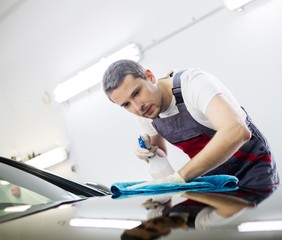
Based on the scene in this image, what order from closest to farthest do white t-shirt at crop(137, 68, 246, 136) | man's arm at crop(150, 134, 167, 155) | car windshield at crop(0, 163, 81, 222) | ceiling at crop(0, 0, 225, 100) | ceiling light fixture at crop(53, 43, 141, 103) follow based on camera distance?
car windshield at crop(0, 163, 81, 222) → white t-shirt at crop(137, 68, 246, 136) → man's arm at crop(150, 134, 167, 155) → ceiling at crop(0, 0, 225, 100) → ceiling light fixture at crop(53, 43, 141, 103)

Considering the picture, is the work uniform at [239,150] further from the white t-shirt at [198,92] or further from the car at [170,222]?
the car at [170,222]

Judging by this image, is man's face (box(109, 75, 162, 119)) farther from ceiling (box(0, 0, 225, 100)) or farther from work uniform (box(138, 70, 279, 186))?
ceiling (box(0, 0, 225, 100))

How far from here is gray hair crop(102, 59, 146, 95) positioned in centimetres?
149

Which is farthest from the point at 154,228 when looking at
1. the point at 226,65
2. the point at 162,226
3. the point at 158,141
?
the point at 226,65

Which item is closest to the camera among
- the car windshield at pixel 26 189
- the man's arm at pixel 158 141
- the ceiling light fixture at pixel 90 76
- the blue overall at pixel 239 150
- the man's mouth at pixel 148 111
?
the car windshield at pixel 26 189

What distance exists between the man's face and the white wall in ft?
3.35

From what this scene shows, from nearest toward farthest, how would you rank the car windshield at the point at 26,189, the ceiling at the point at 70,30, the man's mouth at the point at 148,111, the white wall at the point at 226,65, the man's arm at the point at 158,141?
the car windshield at the point at 26,189 < the man's mouth at the point at 148,111 < the man's arm at the point at 158,141 < the white wall at the point at 226,65 < the ceiling at the point at 70,30

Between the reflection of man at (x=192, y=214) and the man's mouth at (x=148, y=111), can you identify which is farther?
the man's mouth at (x=148, y=111)

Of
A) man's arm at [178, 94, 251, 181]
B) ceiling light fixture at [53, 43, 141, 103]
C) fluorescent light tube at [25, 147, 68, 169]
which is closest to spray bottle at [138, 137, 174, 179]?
man's arm at [178, 94, 251, 181]

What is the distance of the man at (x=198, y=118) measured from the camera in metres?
1.22

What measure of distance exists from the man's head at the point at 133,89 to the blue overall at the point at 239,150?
0.10 meters

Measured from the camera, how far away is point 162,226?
455mm

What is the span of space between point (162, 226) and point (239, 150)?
3.65 ft

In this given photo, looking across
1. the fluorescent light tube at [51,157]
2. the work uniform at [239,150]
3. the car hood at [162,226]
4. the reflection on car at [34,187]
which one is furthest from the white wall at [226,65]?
the car hood at [162,226]
